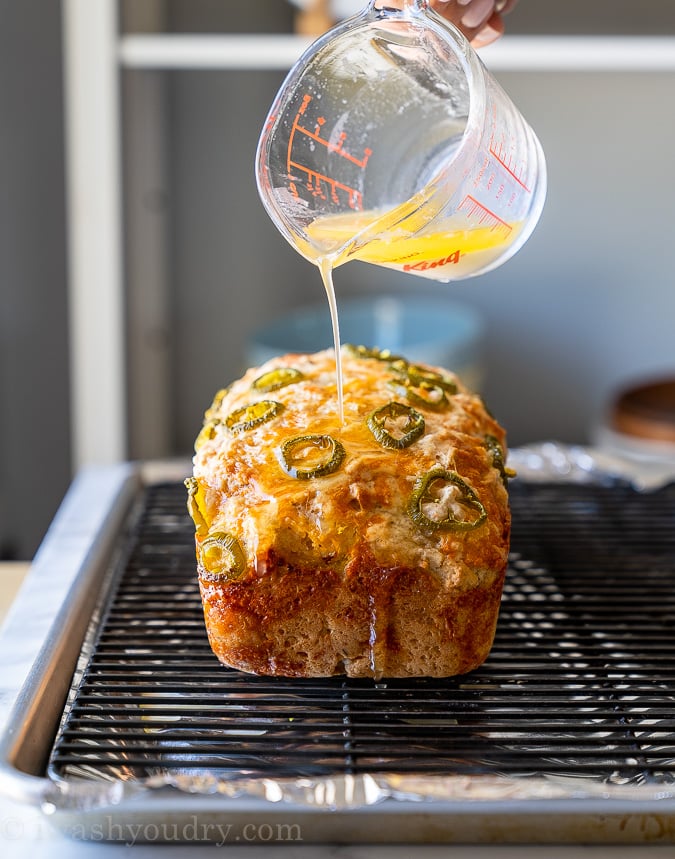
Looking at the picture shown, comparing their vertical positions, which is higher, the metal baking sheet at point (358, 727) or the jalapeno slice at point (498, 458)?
the jalapeno slice at point (498, 458)

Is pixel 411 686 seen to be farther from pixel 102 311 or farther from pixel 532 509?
pixel 102 311

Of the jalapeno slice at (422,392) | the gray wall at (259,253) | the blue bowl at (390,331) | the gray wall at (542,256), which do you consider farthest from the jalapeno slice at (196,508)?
the gray wall at (542,256)

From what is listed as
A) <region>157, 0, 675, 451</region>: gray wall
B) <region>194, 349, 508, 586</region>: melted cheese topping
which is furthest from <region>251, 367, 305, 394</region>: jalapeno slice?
<region>157, 0, 675, 451</region>: gray wall

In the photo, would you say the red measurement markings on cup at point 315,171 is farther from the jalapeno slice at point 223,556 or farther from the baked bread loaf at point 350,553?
the jalapeno slice at point 223,556

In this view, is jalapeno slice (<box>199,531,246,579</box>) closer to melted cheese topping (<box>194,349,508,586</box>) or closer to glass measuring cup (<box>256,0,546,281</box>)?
melted cheese topping (<box>194,349,508,586</box>)

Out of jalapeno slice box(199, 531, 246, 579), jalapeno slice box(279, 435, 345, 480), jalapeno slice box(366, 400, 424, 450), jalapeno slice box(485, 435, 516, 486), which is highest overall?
jalapeno slice box(366, 400, 424, 450)

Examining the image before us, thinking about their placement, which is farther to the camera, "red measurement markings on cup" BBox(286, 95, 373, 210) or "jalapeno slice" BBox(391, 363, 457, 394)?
"jalapeno slice" BBox(391, 363, 457, 394)
